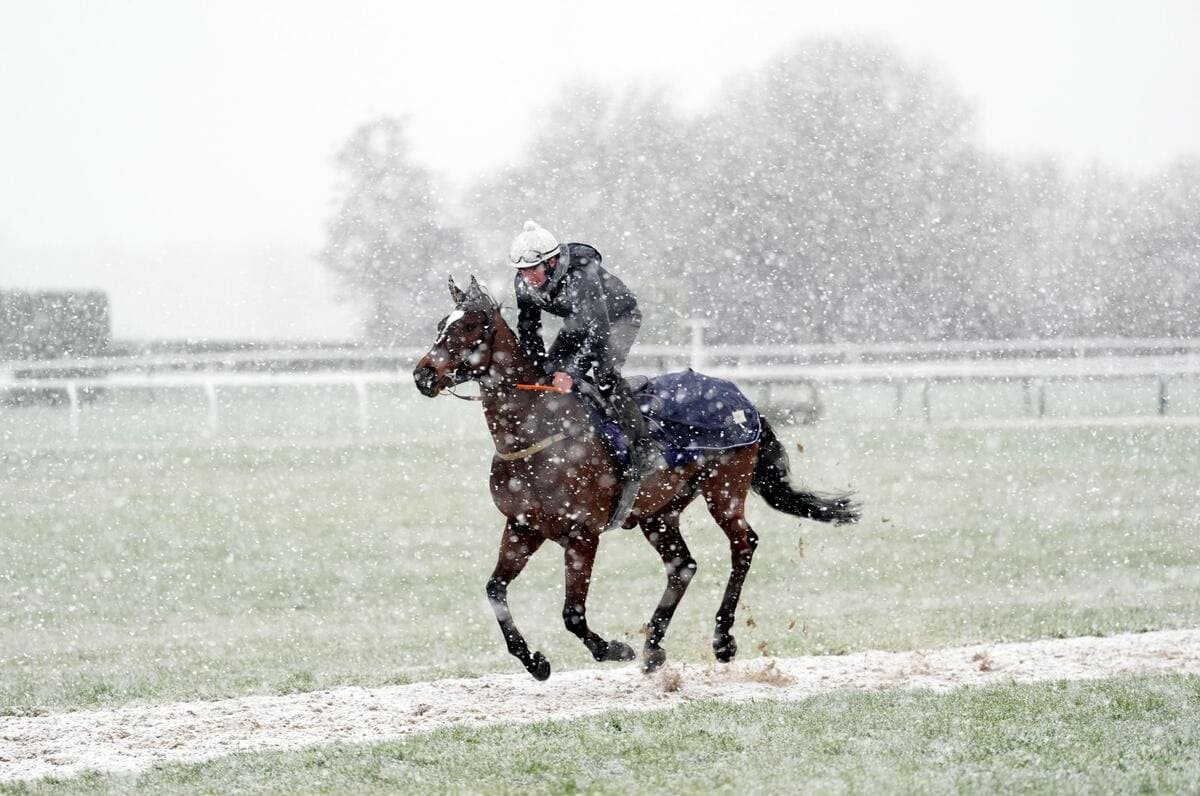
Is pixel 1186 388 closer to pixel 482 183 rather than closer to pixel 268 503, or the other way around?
pixel 268 503

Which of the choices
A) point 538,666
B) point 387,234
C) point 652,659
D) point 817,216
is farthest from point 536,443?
point 387,234

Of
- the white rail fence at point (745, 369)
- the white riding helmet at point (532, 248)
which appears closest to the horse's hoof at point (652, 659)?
the white riding helmet at point (532, 248)

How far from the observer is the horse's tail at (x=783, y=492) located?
8711 mm

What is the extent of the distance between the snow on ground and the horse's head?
5.61ft

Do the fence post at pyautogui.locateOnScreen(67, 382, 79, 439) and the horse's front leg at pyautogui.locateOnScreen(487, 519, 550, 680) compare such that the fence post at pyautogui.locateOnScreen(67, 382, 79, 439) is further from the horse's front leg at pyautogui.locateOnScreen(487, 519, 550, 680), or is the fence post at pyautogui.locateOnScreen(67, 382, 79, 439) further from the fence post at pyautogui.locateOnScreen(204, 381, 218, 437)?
the horse's front leg at pyautogui.locateOnScreen(487, 519, 550, 680)

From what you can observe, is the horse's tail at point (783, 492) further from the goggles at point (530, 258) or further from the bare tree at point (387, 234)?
the bare tree at point (387, 234)

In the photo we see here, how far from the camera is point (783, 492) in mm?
8734

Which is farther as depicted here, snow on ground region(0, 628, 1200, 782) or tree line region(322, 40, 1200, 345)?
tree line region(322, 40, 1200, 345)

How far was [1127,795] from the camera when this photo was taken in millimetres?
5262

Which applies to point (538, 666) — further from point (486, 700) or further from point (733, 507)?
point (733, 507)

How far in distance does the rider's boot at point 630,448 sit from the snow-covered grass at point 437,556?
168cm

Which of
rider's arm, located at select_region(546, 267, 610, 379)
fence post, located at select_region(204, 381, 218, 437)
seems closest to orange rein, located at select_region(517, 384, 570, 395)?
rider's arm, located at select_region(546, 267, 610, 379)

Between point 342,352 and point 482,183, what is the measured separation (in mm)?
15314

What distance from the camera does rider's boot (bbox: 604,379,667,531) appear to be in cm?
733
